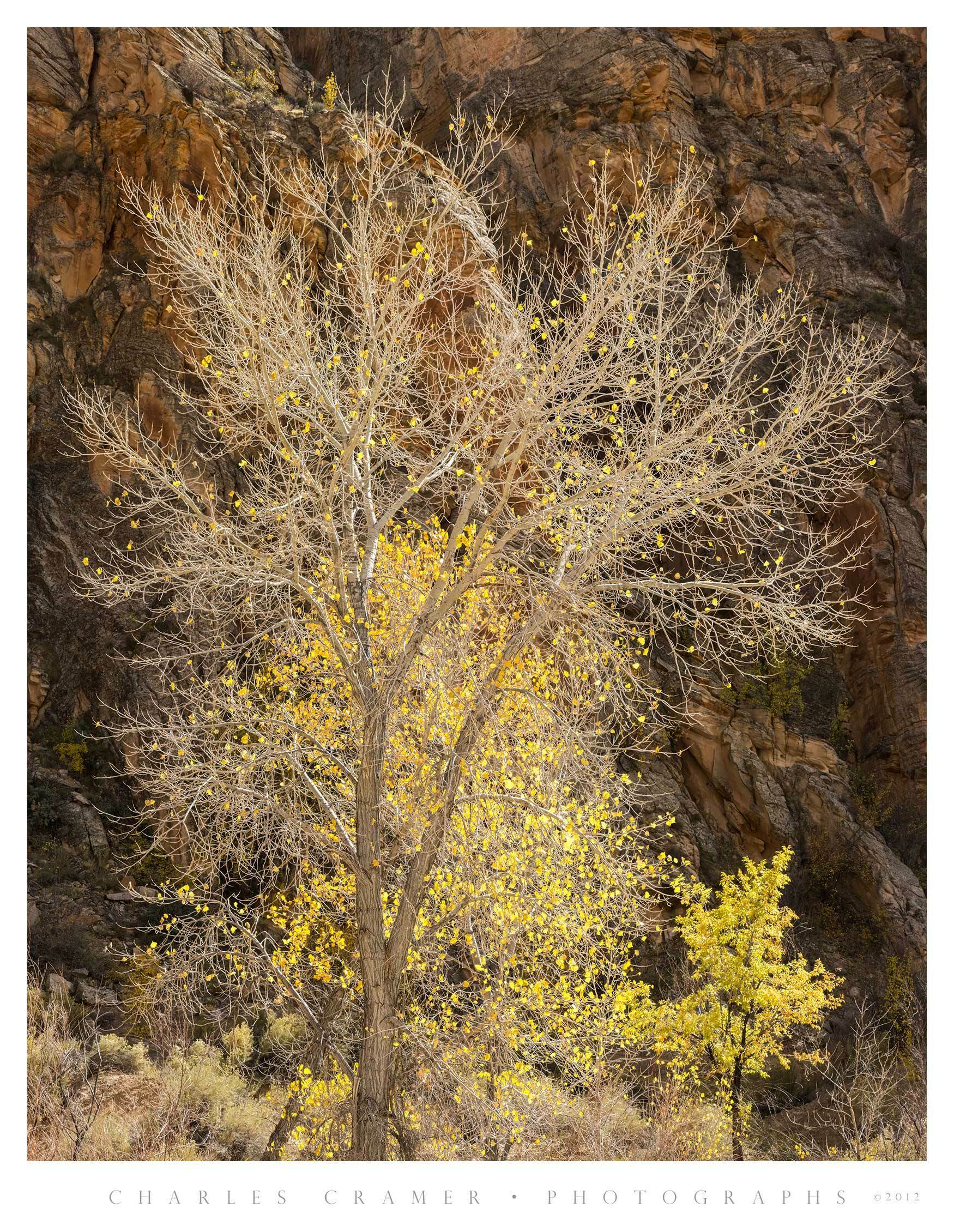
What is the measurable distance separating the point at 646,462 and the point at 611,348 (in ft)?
3.60

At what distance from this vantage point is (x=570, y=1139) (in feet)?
34.7

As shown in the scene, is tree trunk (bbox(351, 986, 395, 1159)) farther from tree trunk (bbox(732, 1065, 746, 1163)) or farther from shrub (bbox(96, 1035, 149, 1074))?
tree trunk (bbox(732, 1065, 746, 1163))

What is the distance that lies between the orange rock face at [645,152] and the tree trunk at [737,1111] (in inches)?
162

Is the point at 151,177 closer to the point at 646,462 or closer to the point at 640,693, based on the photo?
the point at 640,693

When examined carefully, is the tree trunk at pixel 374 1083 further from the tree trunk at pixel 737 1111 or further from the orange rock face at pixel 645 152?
the orange rock face at pixel 645 152

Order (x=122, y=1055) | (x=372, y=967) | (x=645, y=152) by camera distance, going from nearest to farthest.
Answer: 1. (x=372, y=967)
2. (x=122, y=1055)
3. (x=645, y=152)

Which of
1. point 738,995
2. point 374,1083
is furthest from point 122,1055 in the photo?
point 738,995

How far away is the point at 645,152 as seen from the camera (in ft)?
59.6

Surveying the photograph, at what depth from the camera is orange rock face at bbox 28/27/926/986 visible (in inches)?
645

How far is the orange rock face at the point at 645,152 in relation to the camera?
16.4m

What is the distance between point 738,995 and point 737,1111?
5.49 ft

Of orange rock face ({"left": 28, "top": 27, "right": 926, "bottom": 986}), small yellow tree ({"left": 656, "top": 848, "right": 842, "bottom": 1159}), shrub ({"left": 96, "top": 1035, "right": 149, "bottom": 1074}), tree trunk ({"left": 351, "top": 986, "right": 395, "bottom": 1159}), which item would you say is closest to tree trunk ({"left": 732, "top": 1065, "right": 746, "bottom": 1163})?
small yellow tree ({"left": 656, "top": 848, "right": 842, "bottom": 1159})

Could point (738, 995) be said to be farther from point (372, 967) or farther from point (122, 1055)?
point (122, 1055)
